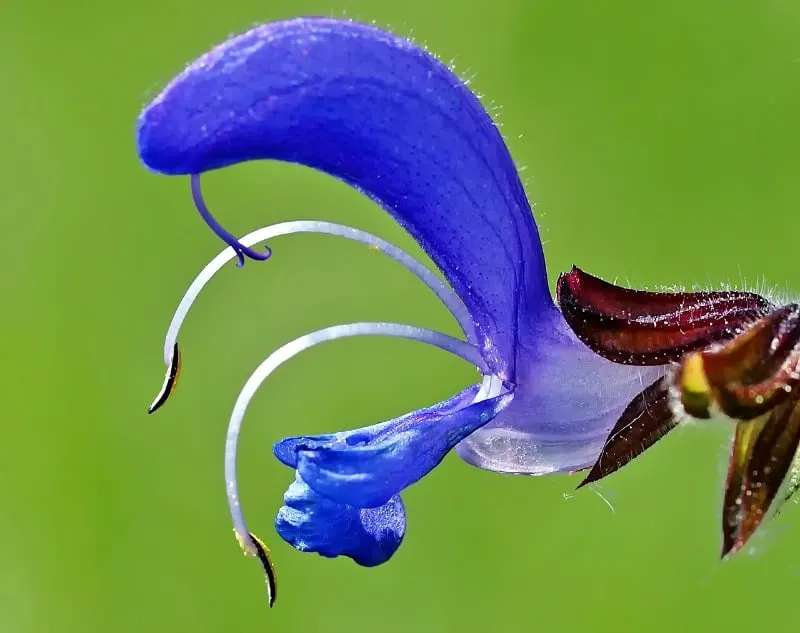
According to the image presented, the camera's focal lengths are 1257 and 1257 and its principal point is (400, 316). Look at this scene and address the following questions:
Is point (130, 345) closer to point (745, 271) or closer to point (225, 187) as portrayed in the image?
point (225, 187)

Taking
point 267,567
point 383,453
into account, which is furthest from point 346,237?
point 267,567

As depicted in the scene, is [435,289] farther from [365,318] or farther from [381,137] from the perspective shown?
[365,318]

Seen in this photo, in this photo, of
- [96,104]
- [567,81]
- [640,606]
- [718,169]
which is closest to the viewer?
[640,606]

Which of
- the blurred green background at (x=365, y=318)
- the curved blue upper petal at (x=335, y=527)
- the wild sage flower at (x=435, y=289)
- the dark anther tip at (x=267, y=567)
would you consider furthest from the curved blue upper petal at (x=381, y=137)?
the blurred green background at (x=365, y=318)

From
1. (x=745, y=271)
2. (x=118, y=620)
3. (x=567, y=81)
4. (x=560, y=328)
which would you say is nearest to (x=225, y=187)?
(x=567, y=81)

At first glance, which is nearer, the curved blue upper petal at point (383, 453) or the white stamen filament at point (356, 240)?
the curved blue upper petal at point (383, 453)

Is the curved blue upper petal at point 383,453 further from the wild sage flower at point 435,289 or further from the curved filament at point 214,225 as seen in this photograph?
the curved filament at point 214,225
